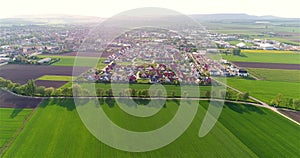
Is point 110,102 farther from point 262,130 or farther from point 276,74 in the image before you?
point 276,74

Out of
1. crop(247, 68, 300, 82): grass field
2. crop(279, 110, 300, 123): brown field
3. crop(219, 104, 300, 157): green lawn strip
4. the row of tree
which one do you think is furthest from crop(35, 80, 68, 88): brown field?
crop(247, 68, 300, 82): grass field

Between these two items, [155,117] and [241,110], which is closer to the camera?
[155,117]

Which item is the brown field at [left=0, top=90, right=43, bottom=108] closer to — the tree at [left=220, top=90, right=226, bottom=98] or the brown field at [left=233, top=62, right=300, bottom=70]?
the tree at [left=220, top=90, right=226, bottom=98]

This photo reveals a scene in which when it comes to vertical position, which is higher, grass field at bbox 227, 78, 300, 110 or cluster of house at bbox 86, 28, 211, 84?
cluster of house at bbox 86, 28, 211, 84

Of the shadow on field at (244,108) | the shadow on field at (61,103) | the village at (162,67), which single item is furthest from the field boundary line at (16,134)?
the shadow on field at (244,108)

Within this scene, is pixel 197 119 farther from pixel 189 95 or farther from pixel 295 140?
pixel 295 140

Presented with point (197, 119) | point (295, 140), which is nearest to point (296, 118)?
point (295, 140)
